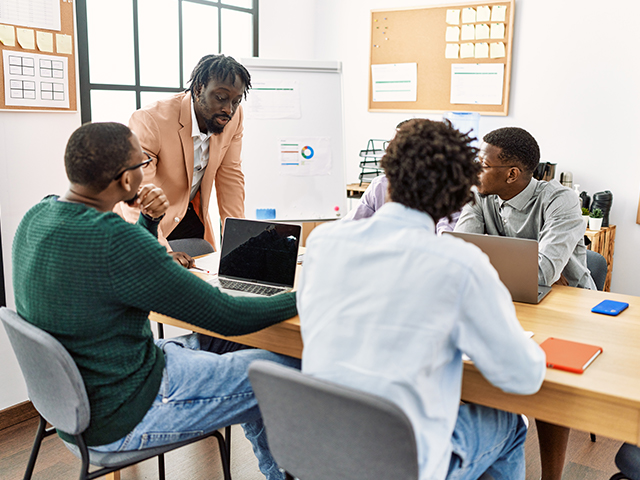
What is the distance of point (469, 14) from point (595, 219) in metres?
1.68

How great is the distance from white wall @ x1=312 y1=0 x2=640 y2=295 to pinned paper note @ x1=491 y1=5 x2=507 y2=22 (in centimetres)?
9

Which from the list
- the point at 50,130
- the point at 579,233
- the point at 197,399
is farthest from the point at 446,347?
the point at 50,130

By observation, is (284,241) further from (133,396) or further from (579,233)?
(579,233)

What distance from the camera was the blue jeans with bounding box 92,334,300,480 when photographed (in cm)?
143

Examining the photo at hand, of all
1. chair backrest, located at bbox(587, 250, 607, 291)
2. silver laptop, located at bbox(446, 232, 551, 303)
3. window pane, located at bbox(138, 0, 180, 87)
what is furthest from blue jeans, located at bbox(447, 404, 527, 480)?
window pane, located at bbox(138, 0, 180, 87)

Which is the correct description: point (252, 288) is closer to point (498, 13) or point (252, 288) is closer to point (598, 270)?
point (598, 270)

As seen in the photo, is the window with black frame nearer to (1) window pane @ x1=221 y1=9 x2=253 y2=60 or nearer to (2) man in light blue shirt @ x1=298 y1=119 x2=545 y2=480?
(1) window pane @ x1=221 y1=9 x2=253 y2=60

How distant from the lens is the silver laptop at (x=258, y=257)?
1.92 m

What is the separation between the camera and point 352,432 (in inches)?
42.8

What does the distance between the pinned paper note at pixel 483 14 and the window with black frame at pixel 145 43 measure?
61.1 inches

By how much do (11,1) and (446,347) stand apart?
224 cm

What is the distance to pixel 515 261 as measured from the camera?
5.89ft

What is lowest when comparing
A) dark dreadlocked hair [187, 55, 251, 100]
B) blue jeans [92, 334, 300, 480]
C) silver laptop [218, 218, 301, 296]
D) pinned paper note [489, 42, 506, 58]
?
blue jeans [92, 334, 300, 480]

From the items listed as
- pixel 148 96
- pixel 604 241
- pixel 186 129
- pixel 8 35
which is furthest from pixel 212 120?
pixel 604 241
